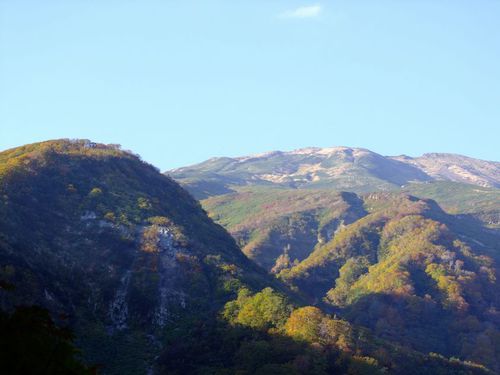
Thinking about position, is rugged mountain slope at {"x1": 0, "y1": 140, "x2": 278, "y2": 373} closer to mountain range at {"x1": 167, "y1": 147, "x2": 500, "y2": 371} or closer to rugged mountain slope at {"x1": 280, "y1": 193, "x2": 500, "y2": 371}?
mountain range at {"x1": 167, "y1": 147, "x2": 500, "y2": 371}

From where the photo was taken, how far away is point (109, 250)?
90.1 meters

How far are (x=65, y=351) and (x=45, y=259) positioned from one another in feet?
148

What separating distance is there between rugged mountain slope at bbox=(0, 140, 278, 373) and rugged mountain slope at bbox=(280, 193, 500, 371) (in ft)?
102

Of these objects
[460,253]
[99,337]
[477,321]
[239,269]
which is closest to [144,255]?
[239,269]

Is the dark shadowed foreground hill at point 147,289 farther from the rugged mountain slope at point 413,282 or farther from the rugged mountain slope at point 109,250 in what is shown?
the rugged mountain slope at point 413,282

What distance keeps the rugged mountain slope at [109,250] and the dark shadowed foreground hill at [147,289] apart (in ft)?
0.66

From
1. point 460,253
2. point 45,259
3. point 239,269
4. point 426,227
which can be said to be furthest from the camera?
point 426,227

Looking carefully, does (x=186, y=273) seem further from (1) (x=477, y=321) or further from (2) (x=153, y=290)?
(1) (x=477, y=321)

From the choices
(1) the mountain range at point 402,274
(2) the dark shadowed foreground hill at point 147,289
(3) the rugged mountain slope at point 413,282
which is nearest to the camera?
(2) the dark shadowed foreground hill at point 147,289

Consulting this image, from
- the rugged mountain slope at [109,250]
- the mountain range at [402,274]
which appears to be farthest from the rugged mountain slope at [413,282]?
the rugged mountain slope at [109,250]

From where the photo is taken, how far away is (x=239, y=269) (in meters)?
98.5

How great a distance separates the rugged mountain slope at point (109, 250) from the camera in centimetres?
7275

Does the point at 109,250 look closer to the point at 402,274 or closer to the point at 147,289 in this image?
the point at 147,289

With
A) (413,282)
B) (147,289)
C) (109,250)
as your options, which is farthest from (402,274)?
(147,289)
